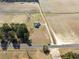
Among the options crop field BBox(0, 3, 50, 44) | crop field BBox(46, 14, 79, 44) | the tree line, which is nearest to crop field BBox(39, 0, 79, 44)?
crop field BBox(46, 14, 79, 44)

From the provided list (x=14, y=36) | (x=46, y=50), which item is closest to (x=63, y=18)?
(x=14, y=36)

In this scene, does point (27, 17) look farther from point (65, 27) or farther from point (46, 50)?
point (46, 50)

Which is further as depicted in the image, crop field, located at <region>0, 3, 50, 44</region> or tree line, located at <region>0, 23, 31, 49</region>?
crop field, located at <region>0, 3, 50, 44</region>

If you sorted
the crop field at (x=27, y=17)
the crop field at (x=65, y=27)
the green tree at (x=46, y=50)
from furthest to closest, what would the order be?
the crop field at (x=65, y=27) → the crop field at (x=27, y=17) → the green tree at (x=46, y=50)

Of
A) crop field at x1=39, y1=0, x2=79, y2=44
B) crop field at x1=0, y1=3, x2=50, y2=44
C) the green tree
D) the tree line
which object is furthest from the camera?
crop field at x1=39, y1=0, x2=79, y2=44

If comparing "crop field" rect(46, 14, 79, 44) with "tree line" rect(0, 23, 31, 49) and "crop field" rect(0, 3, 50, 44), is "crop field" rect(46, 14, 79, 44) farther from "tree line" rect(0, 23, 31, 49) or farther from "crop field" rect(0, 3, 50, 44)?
"tree line" rect(0, 23, 31, 49)

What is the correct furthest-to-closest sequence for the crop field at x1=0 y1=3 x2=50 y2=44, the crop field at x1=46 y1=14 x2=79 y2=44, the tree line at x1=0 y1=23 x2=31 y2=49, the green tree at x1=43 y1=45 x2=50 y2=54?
the crop field at x1=46 y1=14 x2=79 y2=44 → the crop field at x1=0 y1=3 x2=50 y2=44 → the tree line at x1=0 y1=23 x2=31 y2=49 → the green tree at x1=43 y1=45 x2=50 y2=54

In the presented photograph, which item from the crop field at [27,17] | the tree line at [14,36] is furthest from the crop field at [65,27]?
the tree line at [14,36]

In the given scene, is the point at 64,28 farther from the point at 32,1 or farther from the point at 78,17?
the point at 32,1

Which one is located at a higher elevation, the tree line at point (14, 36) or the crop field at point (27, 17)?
the tree line at point (14, 36)

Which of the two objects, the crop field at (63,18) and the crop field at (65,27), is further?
the crop field at (63,18)

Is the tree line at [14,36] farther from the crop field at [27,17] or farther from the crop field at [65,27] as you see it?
the crop field at [65,27]

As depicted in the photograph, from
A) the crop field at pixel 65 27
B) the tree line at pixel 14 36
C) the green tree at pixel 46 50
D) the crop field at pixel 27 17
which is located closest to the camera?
the green tree at pixel 46 50
